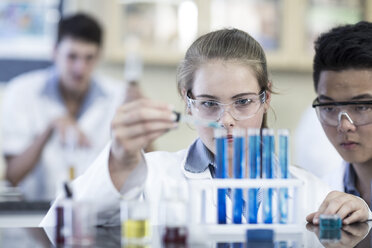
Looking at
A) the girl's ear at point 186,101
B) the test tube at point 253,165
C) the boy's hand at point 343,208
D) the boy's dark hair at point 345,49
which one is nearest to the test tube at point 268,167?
the test tube at point 253,165

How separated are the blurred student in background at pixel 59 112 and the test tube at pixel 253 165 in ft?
10.6

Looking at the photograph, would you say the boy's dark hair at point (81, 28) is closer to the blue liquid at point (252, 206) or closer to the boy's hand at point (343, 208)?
the boy's hand at point (343, 208)

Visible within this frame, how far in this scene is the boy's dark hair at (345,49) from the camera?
283 cm

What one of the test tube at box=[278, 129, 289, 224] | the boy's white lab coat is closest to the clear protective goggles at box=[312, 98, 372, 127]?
the boy's white lab coat

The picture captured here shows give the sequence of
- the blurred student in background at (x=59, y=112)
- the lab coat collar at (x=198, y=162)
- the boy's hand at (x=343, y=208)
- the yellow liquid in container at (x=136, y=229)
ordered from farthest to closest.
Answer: the blurred student in background at (x=59, y=112), the lab coat collar at (x=198, y=162), the boy's hand at (x=343, y=208), the yellow liquid in container at (x=136, y=229)

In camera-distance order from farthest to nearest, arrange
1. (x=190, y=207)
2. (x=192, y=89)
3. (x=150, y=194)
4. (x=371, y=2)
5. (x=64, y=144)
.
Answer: (x=371, y=2) < (x=64, y=144) < (x=192, y=89) < (x=150, y=194) < (x=190, y=207)

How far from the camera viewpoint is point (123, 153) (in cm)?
196

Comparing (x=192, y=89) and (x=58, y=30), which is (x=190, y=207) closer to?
(x=192, y=89)

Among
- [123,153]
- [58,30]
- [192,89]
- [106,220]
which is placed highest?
[58,30]

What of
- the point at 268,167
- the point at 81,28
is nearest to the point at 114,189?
the point at 268,167

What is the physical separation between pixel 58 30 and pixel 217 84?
3.14 meters

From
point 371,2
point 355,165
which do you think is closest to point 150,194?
point 355,165

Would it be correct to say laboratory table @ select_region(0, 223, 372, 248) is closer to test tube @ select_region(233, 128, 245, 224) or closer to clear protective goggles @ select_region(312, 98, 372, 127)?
test tube @ select_region(233, 128, 245, 224)

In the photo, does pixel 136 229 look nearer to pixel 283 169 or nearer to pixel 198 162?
pixel 283 169
